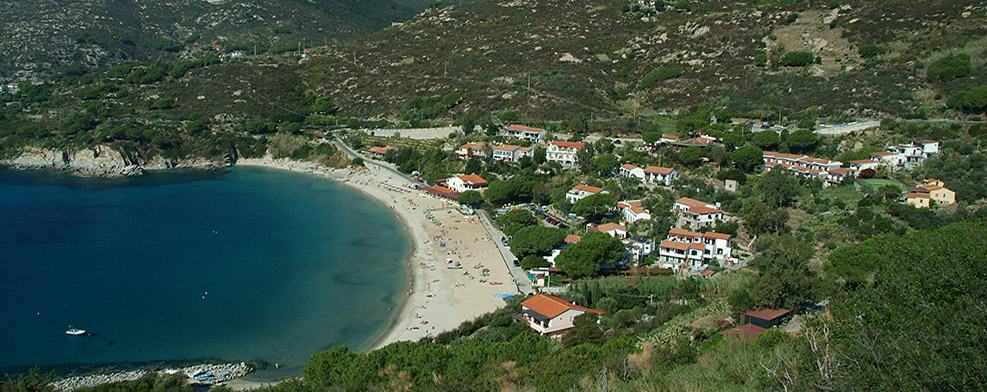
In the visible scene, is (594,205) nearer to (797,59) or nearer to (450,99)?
(797,59)

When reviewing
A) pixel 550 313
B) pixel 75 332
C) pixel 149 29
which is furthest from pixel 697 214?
pixel 149 29

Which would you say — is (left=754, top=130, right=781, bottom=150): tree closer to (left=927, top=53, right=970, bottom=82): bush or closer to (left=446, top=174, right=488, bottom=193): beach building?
(left=927, top=53, right=970, bottom=82): bush

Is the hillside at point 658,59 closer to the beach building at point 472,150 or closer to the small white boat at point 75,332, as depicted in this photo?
the beach building at point 472,150

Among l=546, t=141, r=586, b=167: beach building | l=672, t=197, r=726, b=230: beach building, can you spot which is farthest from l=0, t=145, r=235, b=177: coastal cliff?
l=672, t=197, r=726, b=230: beach building

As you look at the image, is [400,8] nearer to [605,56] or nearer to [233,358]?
[605,56]

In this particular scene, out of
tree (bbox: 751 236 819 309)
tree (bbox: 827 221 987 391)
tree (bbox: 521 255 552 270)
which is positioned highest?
tree (bbox: 827 221 987 391)

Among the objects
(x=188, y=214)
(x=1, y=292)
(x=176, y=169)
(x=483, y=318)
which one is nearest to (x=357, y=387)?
(x=483, y=318)

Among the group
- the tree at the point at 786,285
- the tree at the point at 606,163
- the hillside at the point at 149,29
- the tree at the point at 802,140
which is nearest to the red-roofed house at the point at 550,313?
the tree at the point at 786,285
